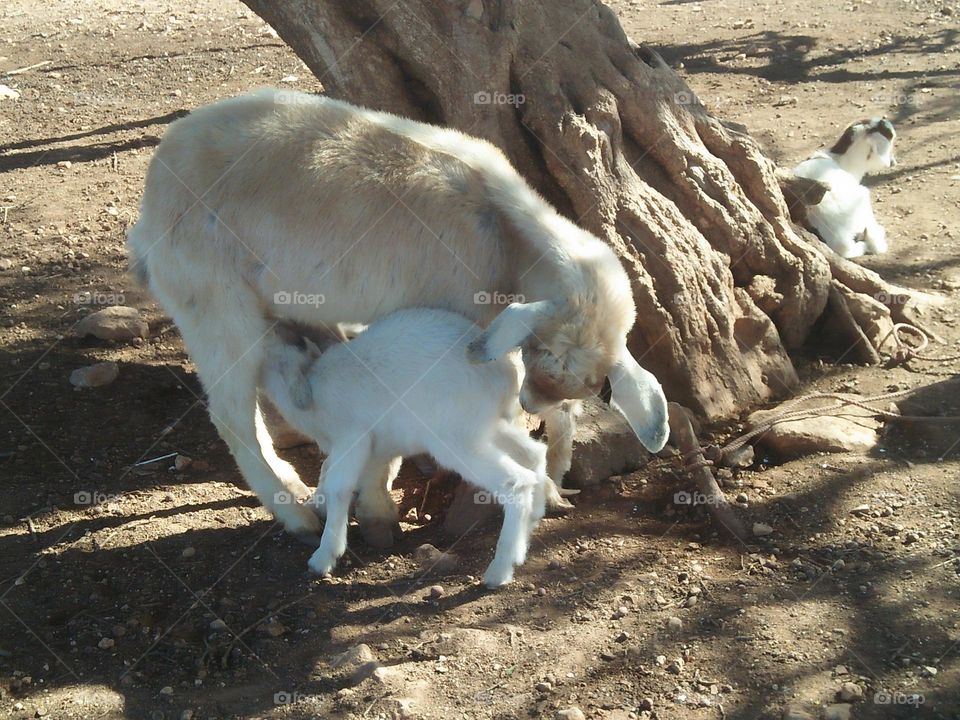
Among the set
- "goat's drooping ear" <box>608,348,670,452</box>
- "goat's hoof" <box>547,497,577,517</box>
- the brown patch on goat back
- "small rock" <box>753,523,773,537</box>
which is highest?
the brown patch on goat back

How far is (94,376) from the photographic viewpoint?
672cm

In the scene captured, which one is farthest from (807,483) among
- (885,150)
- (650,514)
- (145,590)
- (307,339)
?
(885,150)

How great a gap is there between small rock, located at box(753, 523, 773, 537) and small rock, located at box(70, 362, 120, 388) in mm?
4231

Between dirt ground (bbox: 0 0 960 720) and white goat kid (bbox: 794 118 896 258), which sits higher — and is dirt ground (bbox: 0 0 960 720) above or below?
below

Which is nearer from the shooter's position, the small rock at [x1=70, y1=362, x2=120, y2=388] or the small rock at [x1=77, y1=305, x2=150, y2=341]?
the small rock at [x1=70, y1=362, x2=120, y2=388]

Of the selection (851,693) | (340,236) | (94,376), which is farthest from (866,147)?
(94,376)

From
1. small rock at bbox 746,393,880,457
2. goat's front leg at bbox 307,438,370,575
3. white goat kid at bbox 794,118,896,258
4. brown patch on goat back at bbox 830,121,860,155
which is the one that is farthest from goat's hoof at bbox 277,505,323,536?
brown patch on goat back at bbox 830,121,860,155

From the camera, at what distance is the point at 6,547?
526 cm

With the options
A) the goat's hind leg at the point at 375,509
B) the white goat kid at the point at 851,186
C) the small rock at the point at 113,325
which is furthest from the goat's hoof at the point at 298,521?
the white goat kid at the point at 851,186

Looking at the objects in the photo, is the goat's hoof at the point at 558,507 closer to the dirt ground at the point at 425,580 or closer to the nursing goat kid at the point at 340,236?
the dirt ground at the point at 425,580

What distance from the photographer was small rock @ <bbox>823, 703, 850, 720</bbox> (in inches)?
149

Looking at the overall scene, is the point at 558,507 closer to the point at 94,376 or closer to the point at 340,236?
the point at 340,236

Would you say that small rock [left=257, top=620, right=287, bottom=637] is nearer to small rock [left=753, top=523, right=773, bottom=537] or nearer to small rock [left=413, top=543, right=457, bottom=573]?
small rock [left=413, top=543, right=457, bottom=573]

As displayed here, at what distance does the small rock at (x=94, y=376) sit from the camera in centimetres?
671
